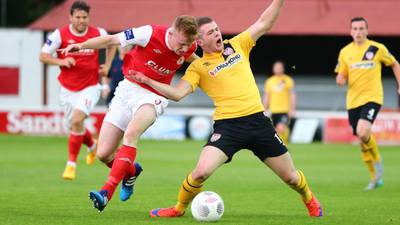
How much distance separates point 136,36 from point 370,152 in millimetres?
5721

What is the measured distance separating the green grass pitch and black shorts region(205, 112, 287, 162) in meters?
0.74

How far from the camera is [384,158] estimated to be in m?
21.9

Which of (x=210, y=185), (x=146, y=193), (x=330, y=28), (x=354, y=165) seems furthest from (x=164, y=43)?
(x=330, y=28)

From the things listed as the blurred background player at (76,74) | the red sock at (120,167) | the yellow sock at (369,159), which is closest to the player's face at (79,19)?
the blurred background player at (76,74)

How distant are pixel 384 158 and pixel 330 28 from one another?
11004 mm

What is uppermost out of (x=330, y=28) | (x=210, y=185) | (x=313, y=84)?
(x=210, y=185)

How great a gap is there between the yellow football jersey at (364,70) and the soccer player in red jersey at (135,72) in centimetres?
482

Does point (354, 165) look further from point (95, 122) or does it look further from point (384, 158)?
point (95, 122)

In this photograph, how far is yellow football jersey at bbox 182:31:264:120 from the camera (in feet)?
33.4

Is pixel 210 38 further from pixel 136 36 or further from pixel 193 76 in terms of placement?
pixel 136 36

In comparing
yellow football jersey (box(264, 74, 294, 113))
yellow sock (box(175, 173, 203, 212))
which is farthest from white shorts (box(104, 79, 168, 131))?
yellow football jersey (box(264, 74, 294, 113))

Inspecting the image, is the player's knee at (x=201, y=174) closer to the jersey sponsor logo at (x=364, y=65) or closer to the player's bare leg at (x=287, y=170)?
the player's bare leg at (x=287, y=170)

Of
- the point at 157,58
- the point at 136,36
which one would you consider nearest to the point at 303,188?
the point at 157,58

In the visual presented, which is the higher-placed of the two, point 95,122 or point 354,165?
point 354,165
